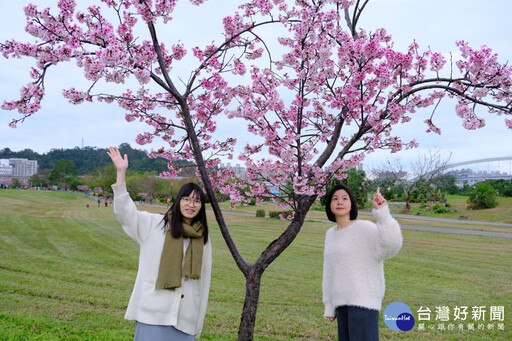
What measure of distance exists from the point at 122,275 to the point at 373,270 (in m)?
7.21

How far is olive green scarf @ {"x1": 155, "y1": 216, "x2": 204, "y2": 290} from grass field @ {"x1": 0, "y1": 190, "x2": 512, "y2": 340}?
2491 mm

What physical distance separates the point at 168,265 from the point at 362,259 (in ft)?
4.27

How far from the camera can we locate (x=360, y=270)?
2.53m

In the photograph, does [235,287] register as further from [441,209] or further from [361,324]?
[441,209]

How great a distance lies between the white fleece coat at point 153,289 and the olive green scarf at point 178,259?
0.06 metres

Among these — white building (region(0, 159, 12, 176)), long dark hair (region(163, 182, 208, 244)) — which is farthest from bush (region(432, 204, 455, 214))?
white building (region(0, 159, 12, 176))

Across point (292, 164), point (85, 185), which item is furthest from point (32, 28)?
point (85, 185)

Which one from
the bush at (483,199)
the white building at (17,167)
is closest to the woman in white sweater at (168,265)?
the bush at (483,199)

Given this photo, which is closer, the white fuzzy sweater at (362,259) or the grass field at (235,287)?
the white fuzzy sweater at (362,259)

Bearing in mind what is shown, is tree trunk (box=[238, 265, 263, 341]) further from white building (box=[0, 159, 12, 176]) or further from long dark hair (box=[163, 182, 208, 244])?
white building (box=[0, 159, 12, 176])

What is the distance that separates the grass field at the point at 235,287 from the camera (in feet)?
16.3

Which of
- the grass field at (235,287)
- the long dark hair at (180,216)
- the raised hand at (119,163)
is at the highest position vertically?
the raised hand at (119,163)

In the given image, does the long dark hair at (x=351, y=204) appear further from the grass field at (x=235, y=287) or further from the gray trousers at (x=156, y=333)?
the grass field at (x=235, y=287)

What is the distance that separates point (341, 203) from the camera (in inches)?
109
